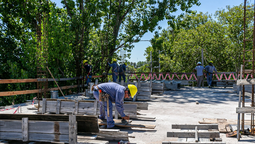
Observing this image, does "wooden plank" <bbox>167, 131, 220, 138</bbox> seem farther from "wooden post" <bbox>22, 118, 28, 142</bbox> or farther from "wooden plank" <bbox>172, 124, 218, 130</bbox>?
"wooden post" <bbox>22, 118, 28, 142</bbox>

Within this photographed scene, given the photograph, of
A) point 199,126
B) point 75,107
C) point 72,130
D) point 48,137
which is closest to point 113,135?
point 72,130

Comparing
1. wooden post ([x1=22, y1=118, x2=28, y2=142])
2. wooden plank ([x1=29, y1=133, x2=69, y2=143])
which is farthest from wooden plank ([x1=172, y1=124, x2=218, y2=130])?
wooden post ([x1=22, y1=118, x2=28, y2=142])

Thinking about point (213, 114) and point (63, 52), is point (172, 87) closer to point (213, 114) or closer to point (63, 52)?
point (63, 52)

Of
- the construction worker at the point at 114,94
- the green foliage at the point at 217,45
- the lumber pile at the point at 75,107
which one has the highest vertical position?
the green foliage at the point at 217,45

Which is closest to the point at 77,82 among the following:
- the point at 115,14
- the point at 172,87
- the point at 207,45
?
the point at 115,14

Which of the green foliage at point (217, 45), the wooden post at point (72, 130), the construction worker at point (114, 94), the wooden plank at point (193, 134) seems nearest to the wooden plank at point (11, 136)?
the wooden post at point (72, 130)

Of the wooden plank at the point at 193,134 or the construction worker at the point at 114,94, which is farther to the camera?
the construction worker at the point at 114,94

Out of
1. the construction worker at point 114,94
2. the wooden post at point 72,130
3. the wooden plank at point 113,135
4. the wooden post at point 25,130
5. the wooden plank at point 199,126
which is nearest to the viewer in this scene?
the wooden post at point 72,130

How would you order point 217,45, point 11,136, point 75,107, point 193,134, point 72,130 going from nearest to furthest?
point 72,130
point 11,136
point 193,134
point 75,107
point 217,45

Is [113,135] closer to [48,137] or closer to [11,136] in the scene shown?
[48,137]

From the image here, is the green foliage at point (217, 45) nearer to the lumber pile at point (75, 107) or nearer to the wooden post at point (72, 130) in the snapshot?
the lumber pile at point (75, 107)

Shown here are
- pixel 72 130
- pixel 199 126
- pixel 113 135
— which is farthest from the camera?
pixel 199 126

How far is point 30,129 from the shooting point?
6.16 meters

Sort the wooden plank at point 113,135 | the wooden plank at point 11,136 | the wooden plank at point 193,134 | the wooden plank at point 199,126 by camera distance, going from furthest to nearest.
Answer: the wooden plank at point 199,126, the wooden plank at point 193,134, the wooden plank at point 113,135, the wooden plank at point 11,136
